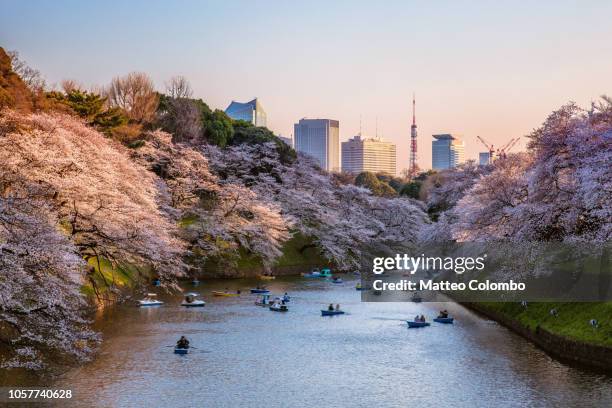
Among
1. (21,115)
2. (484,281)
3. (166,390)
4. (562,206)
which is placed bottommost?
(166,390)

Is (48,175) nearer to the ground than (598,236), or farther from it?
farther from it

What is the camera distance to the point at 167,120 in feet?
325

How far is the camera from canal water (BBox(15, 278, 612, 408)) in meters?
29.7

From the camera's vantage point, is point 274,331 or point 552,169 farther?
point 274,331

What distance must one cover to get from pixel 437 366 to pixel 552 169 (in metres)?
13.0

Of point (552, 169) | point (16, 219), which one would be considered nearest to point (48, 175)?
point (16, 219)

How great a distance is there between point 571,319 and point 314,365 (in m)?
14.4

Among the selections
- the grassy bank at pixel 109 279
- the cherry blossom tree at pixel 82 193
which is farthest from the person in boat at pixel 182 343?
the grassy bank at pixel 109 279

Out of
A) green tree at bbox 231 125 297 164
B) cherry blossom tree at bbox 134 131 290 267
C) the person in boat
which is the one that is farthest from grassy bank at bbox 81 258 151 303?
green tree at bbox 231 125 297 164

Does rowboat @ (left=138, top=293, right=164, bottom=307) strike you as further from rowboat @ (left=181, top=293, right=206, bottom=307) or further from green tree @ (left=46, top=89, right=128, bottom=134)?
green tree @ (left=46, top=89, right=128, bottom=134)

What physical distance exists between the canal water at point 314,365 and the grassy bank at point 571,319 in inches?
62.0

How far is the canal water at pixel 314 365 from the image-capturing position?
1168 inches

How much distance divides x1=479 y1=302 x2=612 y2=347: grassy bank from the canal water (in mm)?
1574

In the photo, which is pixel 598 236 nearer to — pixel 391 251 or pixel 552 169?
pixel 552 169
